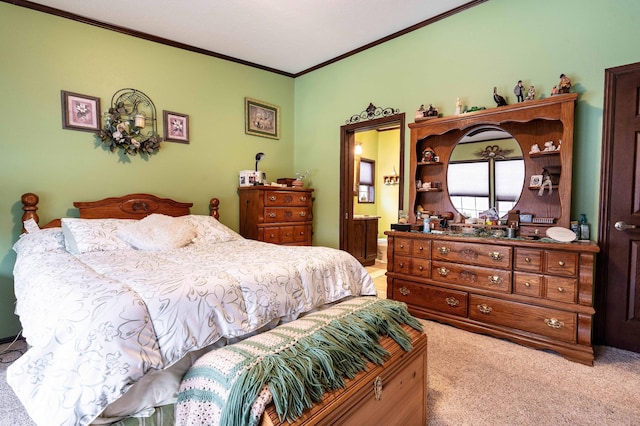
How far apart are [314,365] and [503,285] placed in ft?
6.63

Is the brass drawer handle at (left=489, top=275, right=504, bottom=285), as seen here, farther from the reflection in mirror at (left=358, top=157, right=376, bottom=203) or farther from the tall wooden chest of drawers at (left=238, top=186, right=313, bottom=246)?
the reflection in mirror at (left=358, top=157, right=376, bottom=203)

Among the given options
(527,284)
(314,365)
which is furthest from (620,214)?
(314,365)

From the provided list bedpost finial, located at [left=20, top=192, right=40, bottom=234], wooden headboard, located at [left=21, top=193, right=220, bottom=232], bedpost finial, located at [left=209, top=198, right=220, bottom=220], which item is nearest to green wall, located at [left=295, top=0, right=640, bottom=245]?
bedpost finial, located at [left=209, top=198, right=220, bottom=220]

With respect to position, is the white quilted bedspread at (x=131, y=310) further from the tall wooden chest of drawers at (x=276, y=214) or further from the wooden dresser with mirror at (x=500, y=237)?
the tall wooden chest of drawers at (x=276, y=214)

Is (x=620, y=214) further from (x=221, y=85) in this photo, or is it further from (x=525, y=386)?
(x=221, y=85)

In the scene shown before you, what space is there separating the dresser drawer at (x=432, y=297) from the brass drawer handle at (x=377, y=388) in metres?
1.74

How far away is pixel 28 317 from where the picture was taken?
1484 mm

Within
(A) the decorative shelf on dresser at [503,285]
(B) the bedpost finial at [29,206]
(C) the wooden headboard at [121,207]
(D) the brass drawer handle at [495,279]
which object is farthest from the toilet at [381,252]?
(B) the bedpost finial at [29,206]

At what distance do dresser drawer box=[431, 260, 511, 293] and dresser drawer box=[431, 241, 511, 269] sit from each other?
5 centimetres

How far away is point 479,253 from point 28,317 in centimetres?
295

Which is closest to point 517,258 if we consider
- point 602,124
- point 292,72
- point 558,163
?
point 558,163

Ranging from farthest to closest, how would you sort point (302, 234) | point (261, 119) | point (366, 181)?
point (366, 181)
point (261, 119)
point (302, 234)

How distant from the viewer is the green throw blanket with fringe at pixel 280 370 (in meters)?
0.99

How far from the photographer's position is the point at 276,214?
3.88 meters
